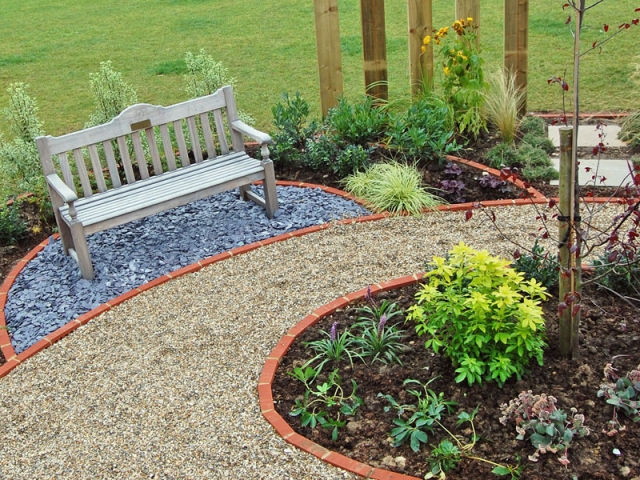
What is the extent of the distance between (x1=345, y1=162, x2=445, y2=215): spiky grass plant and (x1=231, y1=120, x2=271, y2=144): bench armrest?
867 millimetres

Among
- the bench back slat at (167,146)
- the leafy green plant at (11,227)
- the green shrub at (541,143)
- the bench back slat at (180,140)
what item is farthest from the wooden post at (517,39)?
the leafy green plant at (11,227)

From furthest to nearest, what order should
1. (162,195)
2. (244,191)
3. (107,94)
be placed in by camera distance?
(107,94) < (244,191) < (162,195)

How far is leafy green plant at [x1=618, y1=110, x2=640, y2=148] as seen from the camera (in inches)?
275

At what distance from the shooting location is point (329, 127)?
705 centimetres

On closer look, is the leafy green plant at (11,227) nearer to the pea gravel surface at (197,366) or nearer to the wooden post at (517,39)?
the pea gravel surface at (197,366)

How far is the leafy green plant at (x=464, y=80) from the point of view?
6918 mm


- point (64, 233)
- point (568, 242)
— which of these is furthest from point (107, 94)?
point (568, 242)

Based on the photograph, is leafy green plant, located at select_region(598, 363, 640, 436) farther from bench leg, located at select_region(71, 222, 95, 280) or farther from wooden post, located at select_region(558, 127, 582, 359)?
bench leg, located at select_region(71, 222, 95, 280)

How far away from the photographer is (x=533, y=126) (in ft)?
23.7

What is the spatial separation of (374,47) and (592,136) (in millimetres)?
2198

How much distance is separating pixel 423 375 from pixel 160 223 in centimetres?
290

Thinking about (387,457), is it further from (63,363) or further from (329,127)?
(329,127)

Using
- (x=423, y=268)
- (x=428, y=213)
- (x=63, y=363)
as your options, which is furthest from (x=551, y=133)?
(x=63, y=363)

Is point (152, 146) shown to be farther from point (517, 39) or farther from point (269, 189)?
point (517, 39)
